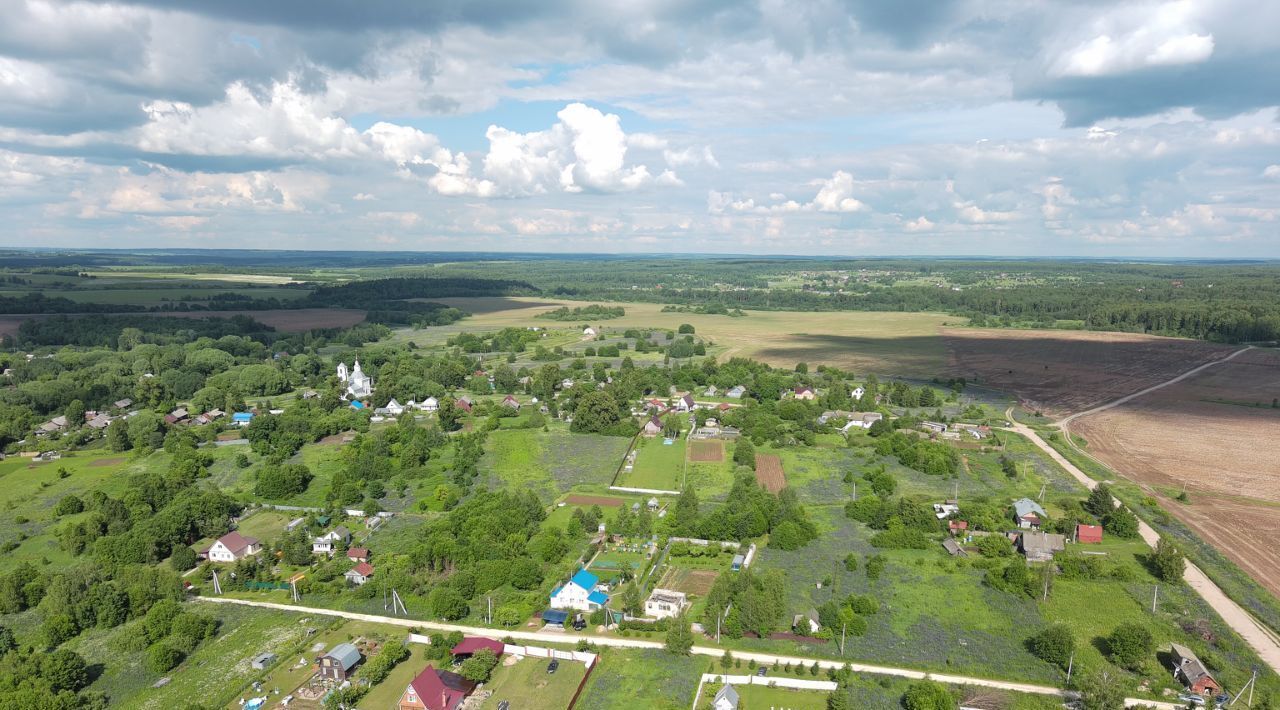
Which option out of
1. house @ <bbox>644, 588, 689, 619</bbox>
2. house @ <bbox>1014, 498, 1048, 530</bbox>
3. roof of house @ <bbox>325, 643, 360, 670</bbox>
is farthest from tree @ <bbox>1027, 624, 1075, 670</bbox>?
roof of house @ <bbox>325, 643, 360, 670</bbox>

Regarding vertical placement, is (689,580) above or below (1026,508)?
below

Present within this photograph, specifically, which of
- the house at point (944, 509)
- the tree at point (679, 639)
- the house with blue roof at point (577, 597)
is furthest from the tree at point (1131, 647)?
the house with blue roof at point (577, 597)

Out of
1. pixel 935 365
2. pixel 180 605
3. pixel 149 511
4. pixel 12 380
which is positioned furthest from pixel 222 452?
pixel 935 365

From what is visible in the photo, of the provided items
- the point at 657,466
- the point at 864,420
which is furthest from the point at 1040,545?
the point at 864,420

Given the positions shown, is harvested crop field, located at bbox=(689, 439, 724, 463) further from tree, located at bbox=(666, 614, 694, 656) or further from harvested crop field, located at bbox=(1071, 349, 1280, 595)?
harvested crop field, located at bbox=(1071, 349, 1280, 595)

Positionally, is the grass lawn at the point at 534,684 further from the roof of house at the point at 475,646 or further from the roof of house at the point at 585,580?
the roof of house at the point at 585,580

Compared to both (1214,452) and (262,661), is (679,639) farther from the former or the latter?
(1214,452)
